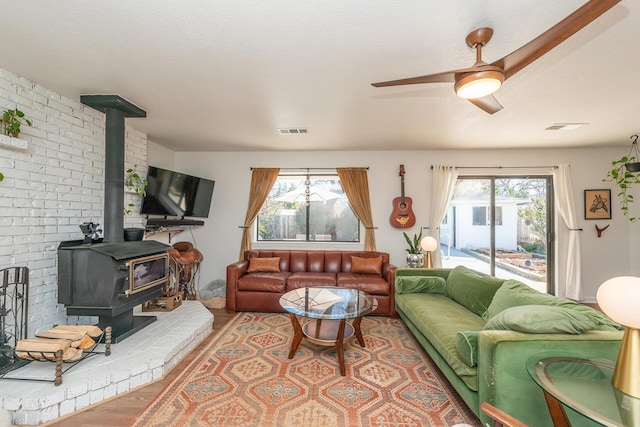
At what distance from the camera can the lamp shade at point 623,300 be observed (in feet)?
3.85

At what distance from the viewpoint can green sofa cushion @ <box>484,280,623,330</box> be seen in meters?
1.72

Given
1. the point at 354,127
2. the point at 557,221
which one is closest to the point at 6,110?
the point at 354,127

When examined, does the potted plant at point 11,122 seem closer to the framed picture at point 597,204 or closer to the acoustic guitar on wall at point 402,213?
the acoustic guitar on wall at point 402,213

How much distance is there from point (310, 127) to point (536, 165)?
3781 millimetres

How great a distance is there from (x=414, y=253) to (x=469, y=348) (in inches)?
97.3

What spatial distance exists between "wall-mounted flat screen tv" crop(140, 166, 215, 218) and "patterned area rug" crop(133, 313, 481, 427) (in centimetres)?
203

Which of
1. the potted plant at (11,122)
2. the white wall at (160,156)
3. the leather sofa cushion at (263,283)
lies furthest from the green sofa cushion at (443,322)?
the white wall at (160,156)

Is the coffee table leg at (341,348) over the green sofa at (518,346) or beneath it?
beneath

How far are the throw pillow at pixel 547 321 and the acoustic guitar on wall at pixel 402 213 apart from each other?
276 cm

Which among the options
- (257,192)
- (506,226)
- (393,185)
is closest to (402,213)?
(393,185)

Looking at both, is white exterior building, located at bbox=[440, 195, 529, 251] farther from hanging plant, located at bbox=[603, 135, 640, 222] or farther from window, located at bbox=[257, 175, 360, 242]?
window, located at bbox=[257, 175, 360, 242]

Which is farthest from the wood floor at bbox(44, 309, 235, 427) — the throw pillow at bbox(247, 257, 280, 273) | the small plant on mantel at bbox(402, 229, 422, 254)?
the small plant on mantel at bbox(402, 229, 422, 254)

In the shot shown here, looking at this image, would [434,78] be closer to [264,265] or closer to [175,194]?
[264,265]

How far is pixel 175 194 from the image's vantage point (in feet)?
12.8
